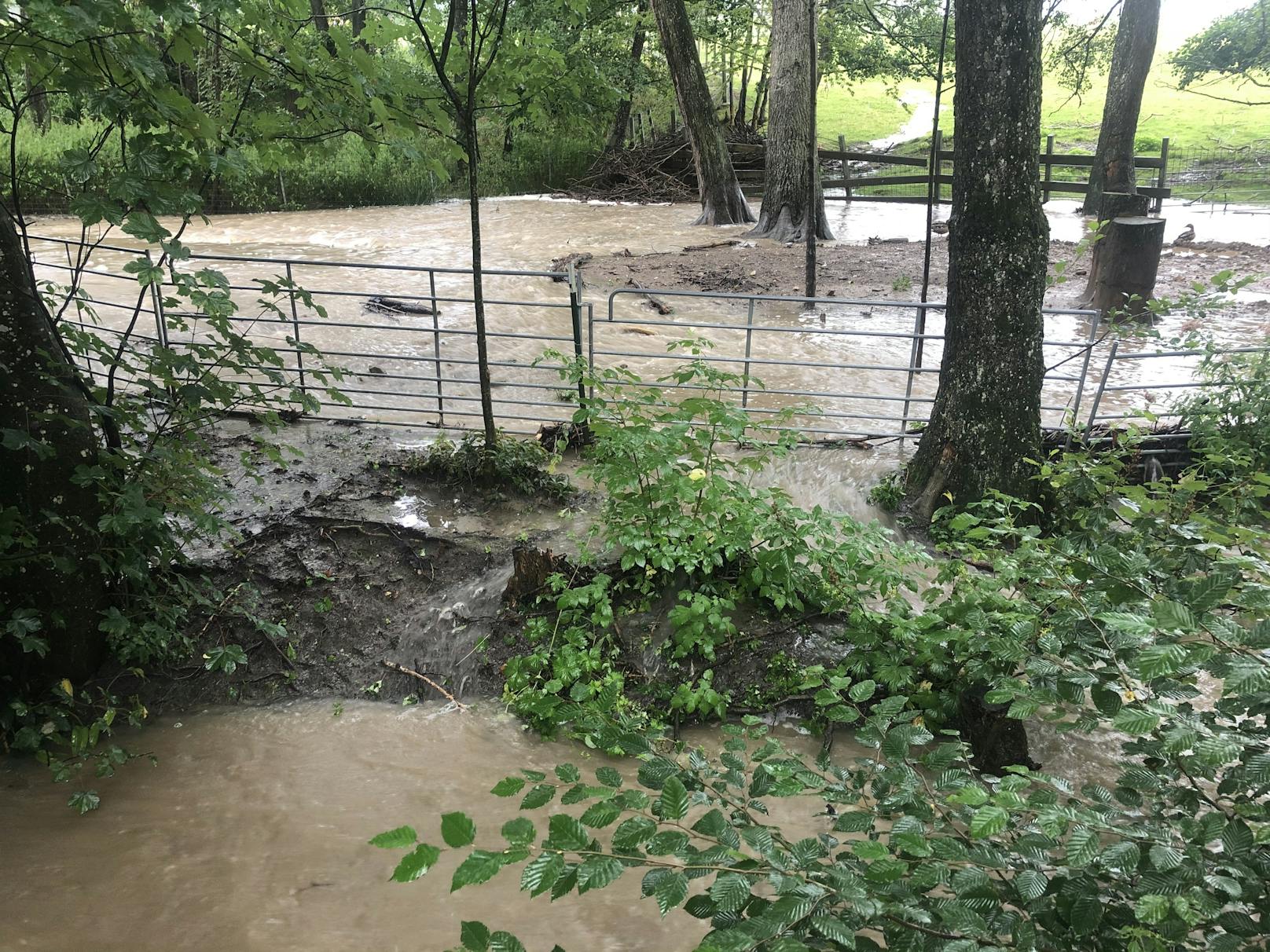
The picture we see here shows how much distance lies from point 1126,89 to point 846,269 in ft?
16.9

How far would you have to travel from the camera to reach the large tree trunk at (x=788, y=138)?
15.4 meters

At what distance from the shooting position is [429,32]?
517 cm

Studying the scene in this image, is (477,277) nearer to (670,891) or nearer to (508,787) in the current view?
(508,787)

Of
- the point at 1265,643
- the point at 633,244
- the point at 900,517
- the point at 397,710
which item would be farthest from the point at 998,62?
the point at 633,244

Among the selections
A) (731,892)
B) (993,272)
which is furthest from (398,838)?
(993,272)

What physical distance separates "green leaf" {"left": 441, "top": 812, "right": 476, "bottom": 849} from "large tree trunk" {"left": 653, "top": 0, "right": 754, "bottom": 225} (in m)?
16.6

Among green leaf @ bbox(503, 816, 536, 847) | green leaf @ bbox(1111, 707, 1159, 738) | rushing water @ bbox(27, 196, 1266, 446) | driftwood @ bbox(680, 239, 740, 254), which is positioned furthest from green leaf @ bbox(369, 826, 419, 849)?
driftwood @ bbox(680, 239, 740, 254)

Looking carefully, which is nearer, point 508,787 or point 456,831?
point 456,831

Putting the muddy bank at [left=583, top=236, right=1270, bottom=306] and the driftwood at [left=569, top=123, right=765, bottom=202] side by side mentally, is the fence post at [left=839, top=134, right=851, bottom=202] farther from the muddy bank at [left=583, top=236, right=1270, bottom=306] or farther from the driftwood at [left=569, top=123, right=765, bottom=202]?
the muddy bank at [left=583, top=236, right=1270, bottom=306]

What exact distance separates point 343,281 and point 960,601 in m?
11.5

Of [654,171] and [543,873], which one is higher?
[654,171]

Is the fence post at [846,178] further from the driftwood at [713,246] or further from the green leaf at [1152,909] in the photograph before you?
the green leaf at [1152,909]

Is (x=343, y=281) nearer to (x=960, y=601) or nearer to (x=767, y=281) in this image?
(x=767, y=281)

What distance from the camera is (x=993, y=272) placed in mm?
5797
